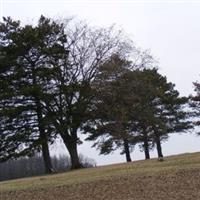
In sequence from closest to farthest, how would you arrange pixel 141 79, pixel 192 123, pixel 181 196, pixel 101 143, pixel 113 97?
pixel 181 196
pixel 113 97
pixel 141 79
pixel 101 143
pixel 192 123

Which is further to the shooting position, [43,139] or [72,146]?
[72,146]

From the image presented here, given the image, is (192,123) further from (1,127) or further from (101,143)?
(1,127)

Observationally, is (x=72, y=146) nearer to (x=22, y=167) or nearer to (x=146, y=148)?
(x=146, y=148)

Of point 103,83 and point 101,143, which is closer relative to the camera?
point 103,83

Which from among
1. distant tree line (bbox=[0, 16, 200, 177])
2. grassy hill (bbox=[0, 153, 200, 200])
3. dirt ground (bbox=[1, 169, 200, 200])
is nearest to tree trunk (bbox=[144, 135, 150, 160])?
distant tree line (bbox=[0, 16, 200, 177])

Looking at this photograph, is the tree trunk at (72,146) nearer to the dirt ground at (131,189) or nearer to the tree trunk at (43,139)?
the tree trunk at (43,139)

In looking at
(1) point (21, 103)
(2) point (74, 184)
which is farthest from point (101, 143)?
(2) point (74, 184)

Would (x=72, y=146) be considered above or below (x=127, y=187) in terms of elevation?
above

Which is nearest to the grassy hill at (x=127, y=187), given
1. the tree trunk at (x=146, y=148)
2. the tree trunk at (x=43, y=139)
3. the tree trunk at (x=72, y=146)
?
the tree trunk at (x=43, y=139)

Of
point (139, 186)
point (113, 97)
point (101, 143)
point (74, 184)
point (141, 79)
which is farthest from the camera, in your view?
point (101, 143)

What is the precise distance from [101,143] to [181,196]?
32.6 metres

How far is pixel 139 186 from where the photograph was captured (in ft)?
65.7

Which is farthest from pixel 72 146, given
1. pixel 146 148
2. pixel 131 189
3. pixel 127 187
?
pixel 131 189

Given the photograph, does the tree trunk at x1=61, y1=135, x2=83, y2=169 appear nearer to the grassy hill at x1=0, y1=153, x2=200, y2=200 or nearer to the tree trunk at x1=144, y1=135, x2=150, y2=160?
the tree trunk at x1=144, y1=135, x2=150, y2=160
